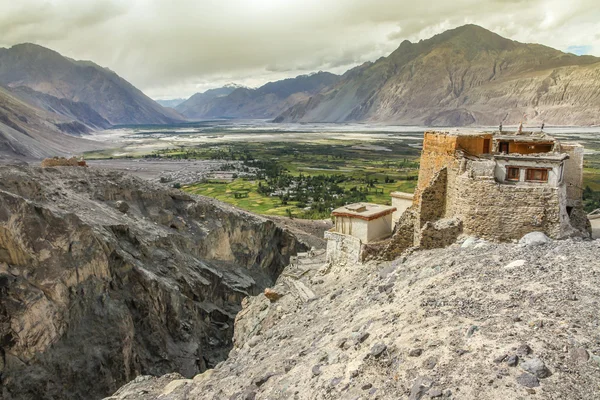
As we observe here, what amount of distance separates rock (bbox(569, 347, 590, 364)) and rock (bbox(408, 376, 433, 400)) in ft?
7.25

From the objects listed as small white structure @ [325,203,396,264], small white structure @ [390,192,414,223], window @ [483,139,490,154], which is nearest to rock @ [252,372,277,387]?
small white structure @ [325,203,396,264]

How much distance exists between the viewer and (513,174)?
1517 cm

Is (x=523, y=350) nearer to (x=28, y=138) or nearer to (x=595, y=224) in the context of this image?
(x=595, y=224)

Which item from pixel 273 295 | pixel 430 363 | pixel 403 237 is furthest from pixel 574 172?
pixel 273 295

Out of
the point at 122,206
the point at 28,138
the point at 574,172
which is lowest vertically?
the point at 122,206

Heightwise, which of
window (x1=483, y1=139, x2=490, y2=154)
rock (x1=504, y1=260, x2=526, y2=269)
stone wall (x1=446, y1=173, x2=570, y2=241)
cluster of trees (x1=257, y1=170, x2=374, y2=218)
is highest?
window (x1=483, y1=139, x2=490, y2=154)

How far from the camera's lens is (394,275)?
1338 centimetres

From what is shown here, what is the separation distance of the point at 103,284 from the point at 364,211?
13723 millimetres

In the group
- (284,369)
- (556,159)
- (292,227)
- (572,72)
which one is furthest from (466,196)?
(572,72)

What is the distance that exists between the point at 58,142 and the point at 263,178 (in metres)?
87.0

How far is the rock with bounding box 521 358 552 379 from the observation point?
7031 millimetres

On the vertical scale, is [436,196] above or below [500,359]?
above

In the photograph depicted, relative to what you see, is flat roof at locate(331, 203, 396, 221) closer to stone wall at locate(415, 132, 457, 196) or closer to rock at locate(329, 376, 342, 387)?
stone wall at locate(415, 132, 457, 196)

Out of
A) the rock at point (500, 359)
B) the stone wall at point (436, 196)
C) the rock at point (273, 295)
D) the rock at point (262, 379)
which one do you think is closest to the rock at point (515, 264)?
the rock at point (500, 359)
